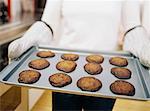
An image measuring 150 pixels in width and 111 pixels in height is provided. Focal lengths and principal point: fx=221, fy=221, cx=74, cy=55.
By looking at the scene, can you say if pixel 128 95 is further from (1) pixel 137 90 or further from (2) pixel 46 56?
(2) pixel 46 56

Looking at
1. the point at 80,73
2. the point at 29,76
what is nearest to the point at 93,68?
the point at 80,73

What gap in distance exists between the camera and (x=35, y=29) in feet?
3.44

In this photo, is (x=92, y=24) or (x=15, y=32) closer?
(x=92, y=24)

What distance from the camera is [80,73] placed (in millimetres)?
956

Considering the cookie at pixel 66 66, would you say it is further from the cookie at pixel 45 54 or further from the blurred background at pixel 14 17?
the blurred background at pixel 14 17

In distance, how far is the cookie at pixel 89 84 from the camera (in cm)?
82

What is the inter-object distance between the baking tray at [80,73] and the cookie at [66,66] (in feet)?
0.06

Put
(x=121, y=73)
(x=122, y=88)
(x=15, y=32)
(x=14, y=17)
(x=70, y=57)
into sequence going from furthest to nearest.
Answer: (x=14, y=17) < (x=15, y=32) < (x=70, y=57) < (x=121, y=73) < (x=122, y=88)

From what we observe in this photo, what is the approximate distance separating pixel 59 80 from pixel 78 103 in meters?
0.17

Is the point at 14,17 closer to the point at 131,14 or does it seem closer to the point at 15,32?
the point at 15,32

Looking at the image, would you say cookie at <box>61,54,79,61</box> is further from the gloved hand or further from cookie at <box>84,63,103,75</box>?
the gloved hand

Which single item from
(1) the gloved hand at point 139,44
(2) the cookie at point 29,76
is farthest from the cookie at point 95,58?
(2) the cookie at point 29,76

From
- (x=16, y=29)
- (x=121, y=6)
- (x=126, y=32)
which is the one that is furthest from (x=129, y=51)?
(x=16, y=29)

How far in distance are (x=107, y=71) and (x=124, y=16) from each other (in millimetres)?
333
